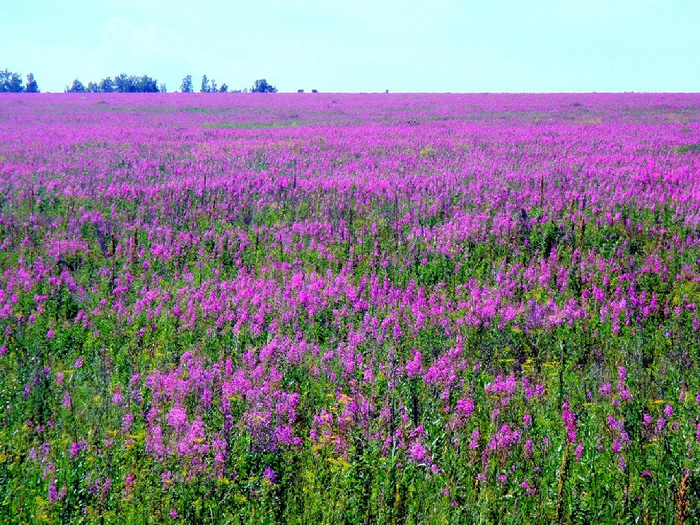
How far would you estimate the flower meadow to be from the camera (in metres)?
3.43

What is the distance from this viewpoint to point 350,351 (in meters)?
5.06

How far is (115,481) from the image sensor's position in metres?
3.48

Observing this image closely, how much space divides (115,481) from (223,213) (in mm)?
6752

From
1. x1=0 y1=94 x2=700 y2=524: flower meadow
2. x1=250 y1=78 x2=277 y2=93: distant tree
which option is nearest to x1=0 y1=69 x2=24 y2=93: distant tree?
x1=250 y1=78 x2=277 y2=93: distant tree

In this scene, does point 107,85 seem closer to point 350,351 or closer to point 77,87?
point 77,87

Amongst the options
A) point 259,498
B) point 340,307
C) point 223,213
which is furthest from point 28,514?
point 223,213

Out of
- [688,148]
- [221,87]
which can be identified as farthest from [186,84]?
[688,148]

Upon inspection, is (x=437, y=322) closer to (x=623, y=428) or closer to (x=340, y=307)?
(x=340, y=307)

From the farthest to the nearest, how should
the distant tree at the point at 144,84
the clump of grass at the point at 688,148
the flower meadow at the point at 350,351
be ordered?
the distant tree at the point at 144,84
the clump of grass at the point at 688,148
the flower meadow at the point at 350,351

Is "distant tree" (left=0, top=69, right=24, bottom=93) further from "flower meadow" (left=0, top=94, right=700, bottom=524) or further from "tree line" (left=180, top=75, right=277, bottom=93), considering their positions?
"flower meadow" (left=0, top=94, right=700, bottom=524)

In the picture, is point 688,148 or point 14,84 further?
point 14,84

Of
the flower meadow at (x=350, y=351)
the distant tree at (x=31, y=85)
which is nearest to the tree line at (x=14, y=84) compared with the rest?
the distant tree at (x=31, y=85)

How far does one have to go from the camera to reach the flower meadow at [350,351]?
11.2ft

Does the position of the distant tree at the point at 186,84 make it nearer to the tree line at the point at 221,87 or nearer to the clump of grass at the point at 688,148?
the tree line at the point at 221,87
